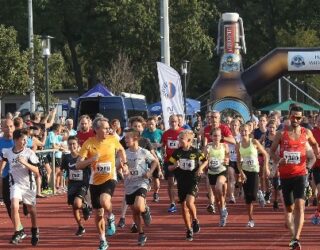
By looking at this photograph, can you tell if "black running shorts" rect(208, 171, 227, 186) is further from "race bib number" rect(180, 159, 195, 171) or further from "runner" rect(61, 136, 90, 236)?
Answer: "runner" rect(61, 136, 90, 236)

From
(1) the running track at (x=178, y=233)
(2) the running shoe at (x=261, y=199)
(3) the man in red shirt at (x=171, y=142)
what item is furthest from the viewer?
(2) the running shoe at (x=261, y=199)

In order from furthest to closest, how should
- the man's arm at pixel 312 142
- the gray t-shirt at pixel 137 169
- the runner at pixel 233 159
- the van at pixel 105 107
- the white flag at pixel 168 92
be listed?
1. the van at pixel 105 107
2. the white flag at pixel 168 92
3. the runner at pixel 233 159
4. the gray t-shirt at pixel 137 169
5. the man's arm at pixel 312 142

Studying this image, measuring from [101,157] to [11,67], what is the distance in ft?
77.6

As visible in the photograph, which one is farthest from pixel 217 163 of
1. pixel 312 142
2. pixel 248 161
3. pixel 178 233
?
pixel 312 142

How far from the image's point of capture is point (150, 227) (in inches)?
615

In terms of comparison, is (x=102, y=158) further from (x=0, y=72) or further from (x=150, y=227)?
(x=0, y=72)

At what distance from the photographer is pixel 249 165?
16078 millimetres

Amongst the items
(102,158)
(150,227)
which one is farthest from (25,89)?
(102,158)

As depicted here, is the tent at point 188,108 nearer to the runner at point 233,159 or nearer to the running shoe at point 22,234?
the runner at point 233,159

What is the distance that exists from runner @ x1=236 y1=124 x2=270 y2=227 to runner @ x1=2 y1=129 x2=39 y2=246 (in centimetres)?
361

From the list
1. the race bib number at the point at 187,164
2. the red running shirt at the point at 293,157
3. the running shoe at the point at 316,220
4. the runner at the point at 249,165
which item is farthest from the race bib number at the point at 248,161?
the red running shirt at the point at 293,157

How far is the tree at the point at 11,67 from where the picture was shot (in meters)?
35.8

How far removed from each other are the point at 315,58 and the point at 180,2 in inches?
868

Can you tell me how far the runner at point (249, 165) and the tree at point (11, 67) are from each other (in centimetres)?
2045
